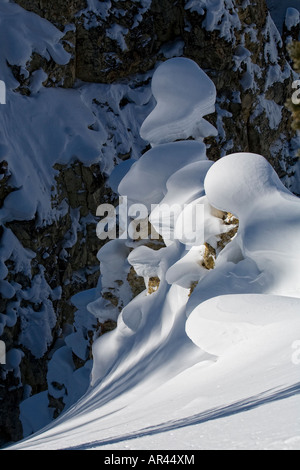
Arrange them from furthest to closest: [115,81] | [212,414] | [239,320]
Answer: [115,81] < [239,320] < [212,414]

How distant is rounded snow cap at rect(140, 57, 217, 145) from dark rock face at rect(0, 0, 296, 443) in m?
4.48

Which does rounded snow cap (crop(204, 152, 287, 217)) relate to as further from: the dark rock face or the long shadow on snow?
the dark rock face

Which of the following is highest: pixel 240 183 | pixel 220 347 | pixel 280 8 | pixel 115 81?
pixel 240 183

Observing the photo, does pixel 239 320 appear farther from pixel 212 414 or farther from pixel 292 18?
pixel 292 18

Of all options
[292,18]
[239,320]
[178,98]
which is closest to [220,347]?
[239,320]

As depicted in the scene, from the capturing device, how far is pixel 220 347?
2.04m

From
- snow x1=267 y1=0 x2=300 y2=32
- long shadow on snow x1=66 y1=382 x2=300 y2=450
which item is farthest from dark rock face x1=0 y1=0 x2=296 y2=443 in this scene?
long shadow on snow x1=66 y1=382 x2=300 y2=450

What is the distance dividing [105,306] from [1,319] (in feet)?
15.6

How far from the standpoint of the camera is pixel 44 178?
10.0 m

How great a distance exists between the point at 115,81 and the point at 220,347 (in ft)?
36.2

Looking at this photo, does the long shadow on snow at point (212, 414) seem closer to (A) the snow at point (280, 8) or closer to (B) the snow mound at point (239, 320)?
(B) the snow mound at point (239, 320)

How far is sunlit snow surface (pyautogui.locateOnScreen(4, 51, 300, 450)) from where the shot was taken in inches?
50.7

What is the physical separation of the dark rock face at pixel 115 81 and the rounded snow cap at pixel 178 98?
4475 mm

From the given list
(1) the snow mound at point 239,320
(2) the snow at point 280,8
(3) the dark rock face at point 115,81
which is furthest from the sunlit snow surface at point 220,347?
(2) the snow at point 280,8
